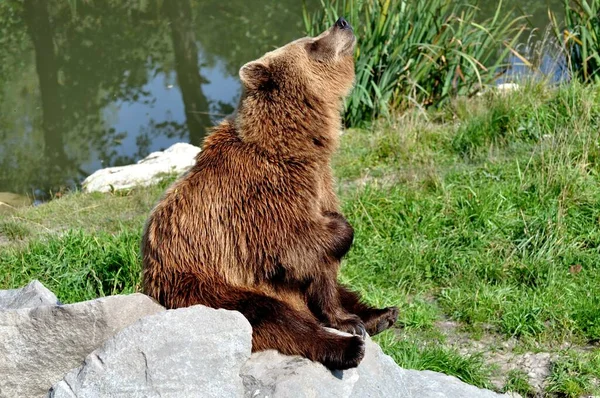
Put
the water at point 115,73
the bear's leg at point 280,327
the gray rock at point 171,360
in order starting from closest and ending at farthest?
the gray rock at point 171,360
the bear's leg at point 280,327
the water at point 115,73

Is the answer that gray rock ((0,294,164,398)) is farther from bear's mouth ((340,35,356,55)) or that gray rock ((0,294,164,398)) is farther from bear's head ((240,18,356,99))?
bear's mouth ((340,35,356,55))

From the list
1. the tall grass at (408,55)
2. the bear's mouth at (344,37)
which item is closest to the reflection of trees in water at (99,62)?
the tall grass at (408,55)

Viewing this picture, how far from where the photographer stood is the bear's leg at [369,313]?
4504 millimetres

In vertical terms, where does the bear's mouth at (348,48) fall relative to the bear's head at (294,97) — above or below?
above

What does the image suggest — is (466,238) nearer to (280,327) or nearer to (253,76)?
(253,76)

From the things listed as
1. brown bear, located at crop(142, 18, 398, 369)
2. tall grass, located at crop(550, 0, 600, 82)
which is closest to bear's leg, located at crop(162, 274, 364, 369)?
brown bear, located at crop(142, 18, 398, 369)

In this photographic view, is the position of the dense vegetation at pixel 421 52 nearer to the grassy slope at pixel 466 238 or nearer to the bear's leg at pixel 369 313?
the grassy slope at pixel 466 238

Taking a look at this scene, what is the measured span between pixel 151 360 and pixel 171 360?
0.08 metres

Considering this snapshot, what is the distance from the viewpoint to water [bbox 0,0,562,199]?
12.5 meters

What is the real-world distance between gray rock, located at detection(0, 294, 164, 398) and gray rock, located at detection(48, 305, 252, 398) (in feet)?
0.68

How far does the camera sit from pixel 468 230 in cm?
633

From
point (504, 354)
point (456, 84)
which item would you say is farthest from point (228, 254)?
point (456, 84)

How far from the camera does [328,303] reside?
409 cm

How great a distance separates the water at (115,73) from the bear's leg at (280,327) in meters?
7.21
